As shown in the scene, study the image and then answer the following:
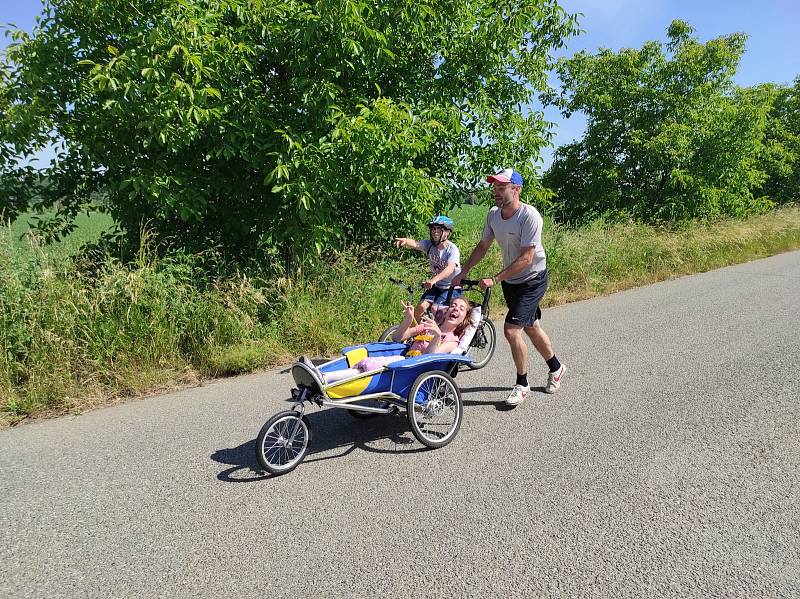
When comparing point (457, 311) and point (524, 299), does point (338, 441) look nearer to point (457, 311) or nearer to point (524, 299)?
point (457, 311)

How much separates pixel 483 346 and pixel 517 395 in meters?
1.23

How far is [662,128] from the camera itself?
42.4 feet

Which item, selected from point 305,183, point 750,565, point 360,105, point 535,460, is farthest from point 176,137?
point 750,565

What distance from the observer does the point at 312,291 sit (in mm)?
6445

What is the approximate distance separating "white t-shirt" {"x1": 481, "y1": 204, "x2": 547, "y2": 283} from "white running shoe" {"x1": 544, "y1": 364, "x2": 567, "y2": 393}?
1006 mm

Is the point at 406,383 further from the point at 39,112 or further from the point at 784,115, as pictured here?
the point at 784,115

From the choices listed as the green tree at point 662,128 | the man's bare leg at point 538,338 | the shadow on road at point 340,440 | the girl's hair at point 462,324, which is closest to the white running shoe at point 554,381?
the man's bare leg at point 538,338

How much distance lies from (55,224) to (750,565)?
24.0 feet

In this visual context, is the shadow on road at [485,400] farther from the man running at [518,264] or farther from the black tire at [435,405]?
the black tire at [435,405]

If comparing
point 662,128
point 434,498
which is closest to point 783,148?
point 662,128

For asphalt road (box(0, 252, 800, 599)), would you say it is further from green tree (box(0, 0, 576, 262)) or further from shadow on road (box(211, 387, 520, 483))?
green tree (box(0, 0, 576, 262))

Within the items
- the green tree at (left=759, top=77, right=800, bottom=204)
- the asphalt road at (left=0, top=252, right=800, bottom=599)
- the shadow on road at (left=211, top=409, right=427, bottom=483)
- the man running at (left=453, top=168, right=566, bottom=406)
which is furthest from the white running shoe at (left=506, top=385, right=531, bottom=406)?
the green tree at (left=759, top=77, right=800, bottom=204)

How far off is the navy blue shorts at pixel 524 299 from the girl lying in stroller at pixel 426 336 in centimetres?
52

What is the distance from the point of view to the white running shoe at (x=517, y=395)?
438 centimetres
